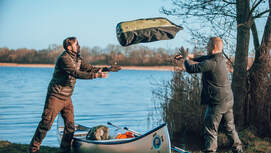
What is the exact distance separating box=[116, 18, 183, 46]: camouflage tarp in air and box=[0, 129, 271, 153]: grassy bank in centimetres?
276

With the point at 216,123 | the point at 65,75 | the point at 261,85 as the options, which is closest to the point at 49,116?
the point at 65,75

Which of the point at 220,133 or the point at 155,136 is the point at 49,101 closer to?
the point at 155,136

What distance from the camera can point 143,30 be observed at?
20.9ft

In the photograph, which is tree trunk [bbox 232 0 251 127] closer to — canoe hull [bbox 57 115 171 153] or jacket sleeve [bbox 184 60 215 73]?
jacket sleeve [bbox 184 60 215 73]

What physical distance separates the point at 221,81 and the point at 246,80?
2940 millimetres

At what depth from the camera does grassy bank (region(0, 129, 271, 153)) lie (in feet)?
22.1

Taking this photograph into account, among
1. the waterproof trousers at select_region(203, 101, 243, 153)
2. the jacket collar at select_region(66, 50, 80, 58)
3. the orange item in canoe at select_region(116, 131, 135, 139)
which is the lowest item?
the orange item in canoe at select_region(116, 131, 135, 139)

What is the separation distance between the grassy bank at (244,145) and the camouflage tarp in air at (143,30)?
2757 mm

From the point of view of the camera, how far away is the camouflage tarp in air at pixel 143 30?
6293 mm

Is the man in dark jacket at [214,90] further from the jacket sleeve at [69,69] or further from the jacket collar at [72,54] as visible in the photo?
the jacket collar at [72,54]

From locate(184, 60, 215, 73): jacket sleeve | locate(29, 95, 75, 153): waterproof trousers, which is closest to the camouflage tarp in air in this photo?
locate(184, 60, 215, 73): jacket sleeve

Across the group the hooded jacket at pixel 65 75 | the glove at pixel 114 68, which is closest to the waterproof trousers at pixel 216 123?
the glove at pixel 114 68

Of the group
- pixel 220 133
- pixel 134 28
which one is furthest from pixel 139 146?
pixel 220 133

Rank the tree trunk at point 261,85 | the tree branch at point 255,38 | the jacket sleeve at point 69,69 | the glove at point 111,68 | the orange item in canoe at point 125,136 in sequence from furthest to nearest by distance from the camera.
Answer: the tree branch at point 255,38, the tree trunk at point 261,85, the orange item in canoe at point 125,136, the glove at point 111,68, the jacket sleeve at point 69,69
